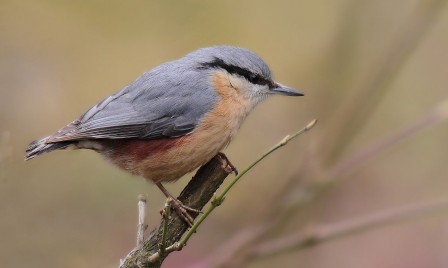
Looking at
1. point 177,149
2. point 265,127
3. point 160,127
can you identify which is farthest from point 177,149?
point 265,127

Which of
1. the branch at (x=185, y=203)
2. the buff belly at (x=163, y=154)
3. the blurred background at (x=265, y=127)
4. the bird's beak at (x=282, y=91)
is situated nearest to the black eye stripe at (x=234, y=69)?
the bird's beak at (x=282, y=91)

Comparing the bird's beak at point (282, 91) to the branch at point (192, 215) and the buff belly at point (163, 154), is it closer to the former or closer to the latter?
the buff belly at point (163, 154)

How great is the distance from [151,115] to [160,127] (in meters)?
0.07

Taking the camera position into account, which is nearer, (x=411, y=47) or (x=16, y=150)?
(x=16, y=150)

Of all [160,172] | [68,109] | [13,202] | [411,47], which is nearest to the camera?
[160,172]

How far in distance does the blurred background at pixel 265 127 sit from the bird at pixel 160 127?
240 millimetres

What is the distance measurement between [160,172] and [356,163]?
3.64ft

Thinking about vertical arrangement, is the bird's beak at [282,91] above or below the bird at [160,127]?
below

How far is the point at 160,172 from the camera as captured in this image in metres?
3.46

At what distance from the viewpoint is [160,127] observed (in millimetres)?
3475

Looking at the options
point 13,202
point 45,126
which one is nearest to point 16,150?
point 13,202

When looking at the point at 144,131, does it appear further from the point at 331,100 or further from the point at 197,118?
the point at 331,100

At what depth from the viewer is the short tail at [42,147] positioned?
11.0 feet

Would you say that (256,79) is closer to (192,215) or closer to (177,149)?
(177,149)
